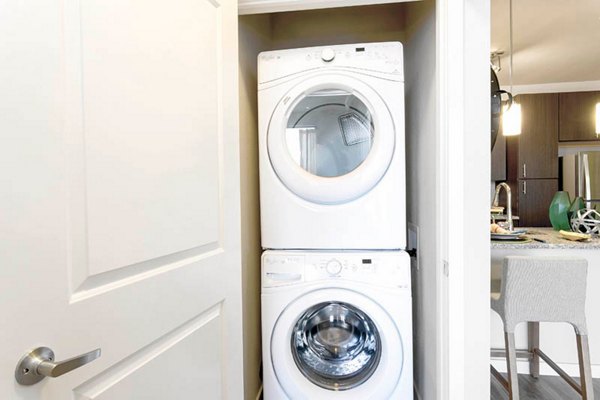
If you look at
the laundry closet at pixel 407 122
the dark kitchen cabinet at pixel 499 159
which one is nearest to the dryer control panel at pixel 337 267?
the laundry closet at pixel 407 122

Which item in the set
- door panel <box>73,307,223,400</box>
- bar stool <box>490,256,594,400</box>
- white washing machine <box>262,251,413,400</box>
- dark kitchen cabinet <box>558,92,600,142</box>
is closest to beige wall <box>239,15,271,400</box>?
white washing machine <box>262,251,413,400</box>

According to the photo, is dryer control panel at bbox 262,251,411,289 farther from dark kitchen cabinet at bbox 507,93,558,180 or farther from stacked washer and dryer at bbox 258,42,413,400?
dark kitchen cabinet at bbox 507,93,558,180

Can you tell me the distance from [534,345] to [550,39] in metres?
2.66

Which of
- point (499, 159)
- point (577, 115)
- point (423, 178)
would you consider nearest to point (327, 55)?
point (423, 178)

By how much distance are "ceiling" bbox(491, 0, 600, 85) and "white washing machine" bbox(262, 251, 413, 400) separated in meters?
2.37

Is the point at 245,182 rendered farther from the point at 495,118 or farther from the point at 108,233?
the point at 495,118

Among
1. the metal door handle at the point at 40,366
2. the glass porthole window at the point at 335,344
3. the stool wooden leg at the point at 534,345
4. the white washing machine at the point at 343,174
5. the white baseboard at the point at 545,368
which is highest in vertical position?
the white washing machine at the point at 343,174

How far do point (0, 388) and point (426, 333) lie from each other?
55.3 inches

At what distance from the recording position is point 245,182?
1517 mm

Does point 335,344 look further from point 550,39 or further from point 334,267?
point 550,39

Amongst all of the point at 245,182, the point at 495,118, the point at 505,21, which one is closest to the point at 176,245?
the point at 245,182

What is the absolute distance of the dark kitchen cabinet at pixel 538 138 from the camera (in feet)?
13.9

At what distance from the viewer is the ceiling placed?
2574 millimetres

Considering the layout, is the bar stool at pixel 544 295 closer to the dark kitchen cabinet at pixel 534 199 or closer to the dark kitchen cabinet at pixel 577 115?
the dark kitchen cabinet at pixel 534 199
